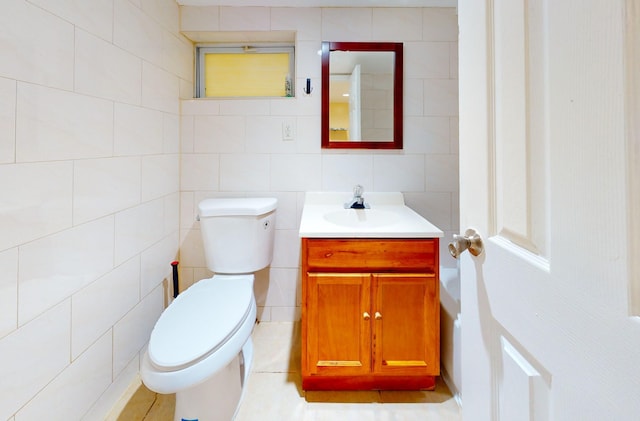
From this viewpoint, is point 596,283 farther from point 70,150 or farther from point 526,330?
point 70,150

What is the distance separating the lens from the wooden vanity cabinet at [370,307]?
1396 millimetres

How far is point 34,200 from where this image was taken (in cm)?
99

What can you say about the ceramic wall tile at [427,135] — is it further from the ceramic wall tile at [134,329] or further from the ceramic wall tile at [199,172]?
the ceramic wall tile at [134,329]

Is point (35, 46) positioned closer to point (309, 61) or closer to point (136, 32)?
point (136, 32)

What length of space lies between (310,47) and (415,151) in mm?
867

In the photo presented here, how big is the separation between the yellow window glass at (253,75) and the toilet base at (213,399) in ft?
5.17

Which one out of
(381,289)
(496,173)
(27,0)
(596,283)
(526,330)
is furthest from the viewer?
(381,289)

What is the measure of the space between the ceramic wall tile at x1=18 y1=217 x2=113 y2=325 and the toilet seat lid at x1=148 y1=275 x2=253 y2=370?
0.32 m

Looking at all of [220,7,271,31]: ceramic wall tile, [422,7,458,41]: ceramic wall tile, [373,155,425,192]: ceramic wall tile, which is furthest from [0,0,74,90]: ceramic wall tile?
[422,7,458,41]: ceramic wall tile

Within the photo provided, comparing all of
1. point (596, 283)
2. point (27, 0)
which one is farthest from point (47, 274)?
point (596, 283)

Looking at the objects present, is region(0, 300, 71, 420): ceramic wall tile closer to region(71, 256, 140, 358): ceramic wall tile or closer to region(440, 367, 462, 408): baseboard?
region(71, 256, 140, 358): ceramic wall tile

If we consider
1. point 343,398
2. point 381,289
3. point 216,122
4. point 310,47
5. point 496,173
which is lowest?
point 343,398

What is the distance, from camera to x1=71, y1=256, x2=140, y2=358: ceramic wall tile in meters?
1.16

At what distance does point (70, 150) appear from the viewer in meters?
1.13
